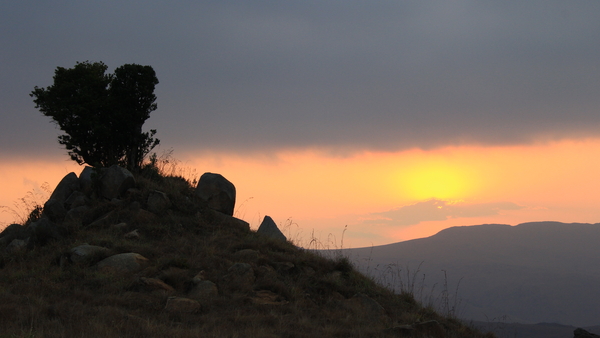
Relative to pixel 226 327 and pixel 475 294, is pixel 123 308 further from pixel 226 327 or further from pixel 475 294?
pixel 475 294

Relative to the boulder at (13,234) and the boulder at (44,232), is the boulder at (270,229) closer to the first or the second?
the boulder at (44,232)

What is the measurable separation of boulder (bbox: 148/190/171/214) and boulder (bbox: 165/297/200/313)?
6.76 metres

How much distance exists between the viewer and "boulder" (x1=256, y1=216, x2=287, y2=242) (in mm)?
17891

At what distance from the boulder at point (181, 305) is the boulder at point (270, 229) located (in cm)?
757

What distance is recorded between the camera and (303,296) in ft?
38.9

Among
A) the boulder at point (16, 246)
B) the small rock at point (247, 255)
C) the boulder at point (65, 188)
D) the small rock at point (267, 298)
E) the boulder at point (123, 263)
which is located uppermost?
the boulder at point (65, 188)

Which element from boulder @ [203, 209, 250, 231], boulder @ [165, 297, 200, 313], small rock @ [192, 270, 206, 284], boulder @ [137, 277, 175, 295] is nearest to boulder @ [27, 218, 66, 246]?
boulder @ [203, 209, 250, 231]

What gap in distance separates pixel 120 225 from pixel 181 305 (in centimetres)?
630

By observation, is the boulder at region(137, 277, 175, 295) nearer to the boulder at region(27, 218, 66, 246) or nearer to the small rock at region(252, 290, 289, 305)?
the small rock at region(252, 290, 289, 305)

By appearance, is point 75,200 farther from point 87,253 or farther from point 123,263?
point 123,263

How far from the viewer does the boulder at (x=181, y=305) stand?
9.80 m

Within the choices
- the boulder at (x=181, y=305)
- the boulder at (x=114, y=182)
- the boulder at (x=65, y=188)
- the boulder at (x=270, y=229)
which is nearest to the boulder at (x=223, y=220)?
the boulder at (x=270, y=229)

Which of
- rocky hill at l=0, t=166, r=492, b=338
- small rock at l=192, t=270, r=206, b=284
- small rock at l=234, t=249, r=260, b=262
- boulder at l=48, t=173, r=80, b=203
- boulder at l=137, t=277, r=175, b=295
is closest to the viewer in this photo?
rocky hill at l=0, t=166, r=492, b=338

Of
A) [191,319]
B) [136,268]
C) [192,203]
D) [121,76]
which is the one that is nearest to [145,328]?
[191,319]
